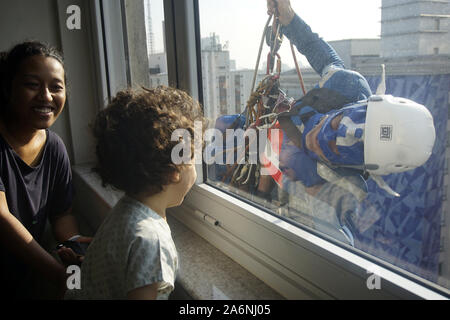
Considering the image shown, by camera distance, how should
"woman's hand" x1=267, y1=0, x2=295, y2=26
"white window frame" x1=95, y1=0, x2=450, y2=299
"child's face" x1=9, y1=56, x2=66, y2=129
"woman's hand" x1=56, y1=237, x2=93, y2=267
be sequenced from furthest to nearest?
"child's face" x1=9, y1=56, x2=66, y2=129
"woman's hand" x1=56, y1=237, x2=93, y2=267
"woman's hand" x1=267, y1=0, x2=295, y2=26
"white window frame" x1=95, y1=0, x2=450, y2=299

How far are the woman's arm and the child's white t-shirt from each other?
1.14ft

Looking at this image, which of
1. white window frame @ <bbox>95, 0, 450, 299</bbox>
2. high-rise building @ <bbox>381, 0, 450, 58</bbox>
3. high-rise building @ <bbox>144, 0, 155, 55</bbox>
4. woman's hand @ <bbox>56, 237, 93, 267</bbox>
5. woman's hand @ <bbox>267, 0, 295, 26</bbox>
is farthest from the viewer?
high-rise building @ <bbox>144, 0, 155, 55</bbox>

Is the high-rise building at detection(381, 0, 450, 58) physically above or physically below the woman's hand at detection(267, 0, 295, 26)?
below

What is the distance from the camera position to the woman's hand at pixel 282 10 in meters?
0.74

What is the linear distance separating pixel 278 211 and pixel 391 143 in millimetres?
349

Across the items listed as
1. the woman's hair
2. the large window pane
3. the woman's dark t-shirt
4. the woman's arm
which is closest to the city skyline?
the large window pane

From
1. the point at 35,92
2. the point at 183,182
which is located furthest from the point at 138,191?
the point at 35,92

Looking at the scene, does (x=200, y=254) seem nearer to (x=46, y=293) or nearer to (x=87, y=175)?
(x=46, y=293)

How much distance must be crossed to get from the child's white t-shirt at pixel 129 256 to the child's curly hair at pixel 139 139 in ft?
0.18

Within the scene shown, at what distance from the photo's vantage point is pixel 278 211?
85 cm

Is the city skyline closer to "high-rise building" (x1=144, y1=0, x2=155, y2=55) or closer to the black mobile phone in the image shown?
"high-rise building" (x1=144, y1=0, x2=155, y2=55)

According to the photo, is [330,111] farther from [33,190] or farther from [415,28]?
[33,190]

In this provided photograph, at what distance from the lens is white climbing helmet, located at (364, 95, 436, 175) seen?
21.0 inches

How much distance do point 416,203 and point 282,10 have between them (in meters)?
0.46
